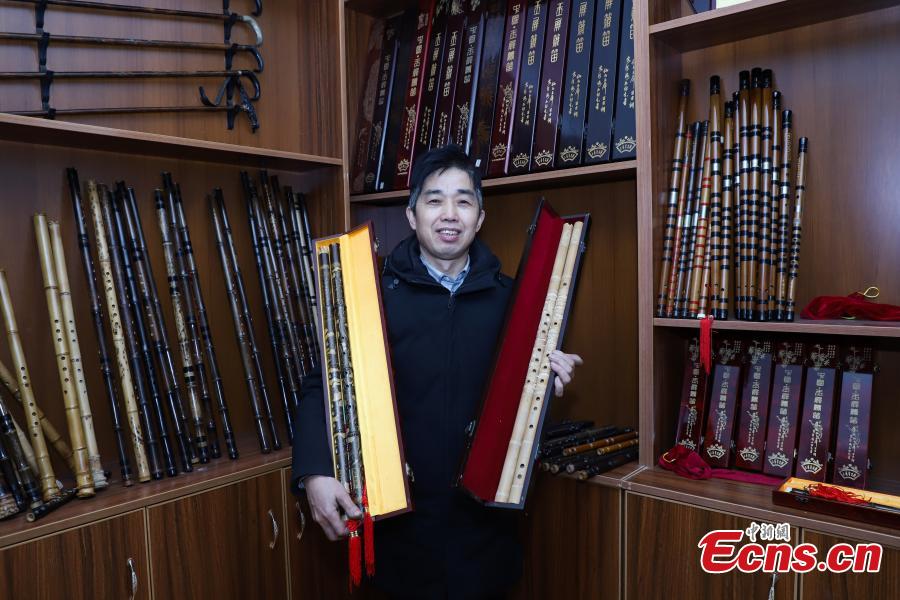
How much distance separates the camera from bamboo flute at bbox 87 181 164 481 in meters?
1.62

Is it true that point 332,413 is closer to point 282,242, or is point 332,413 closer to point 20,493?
point 20,493

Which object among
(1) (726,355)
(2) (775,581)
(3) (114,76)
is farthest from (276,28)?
(2) (775,581)

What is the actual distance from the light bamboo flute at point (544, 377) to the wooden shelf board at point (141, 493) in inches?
30.9

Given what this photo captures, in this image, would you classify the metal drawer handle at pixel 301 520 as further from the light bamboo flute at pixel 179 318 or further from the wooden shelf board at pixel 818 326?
the wooden shelf board at pixel 818 326

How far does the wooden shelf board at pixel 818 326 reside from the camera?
4.06 feet

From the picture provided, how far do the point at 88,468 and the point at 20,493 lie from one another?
0.14m

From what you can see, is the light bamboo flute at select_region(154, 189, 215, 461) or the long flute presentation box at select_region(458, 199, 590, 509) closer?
the long flute presentation box at select_region(458, 199, 590, 509)

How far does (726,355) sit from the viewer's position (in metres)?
1.58

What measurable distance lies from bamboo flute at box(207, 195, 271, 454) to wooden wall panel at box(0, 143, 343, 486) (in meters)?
0.06

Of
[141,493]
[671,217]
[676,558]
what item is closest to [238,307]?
[141,493]

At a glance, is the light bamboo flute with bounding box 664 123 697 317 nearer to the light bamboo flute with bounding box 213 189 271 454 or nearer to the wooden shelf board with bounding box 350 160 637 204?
the wooden shelf board with bounding box 350 160 637 204

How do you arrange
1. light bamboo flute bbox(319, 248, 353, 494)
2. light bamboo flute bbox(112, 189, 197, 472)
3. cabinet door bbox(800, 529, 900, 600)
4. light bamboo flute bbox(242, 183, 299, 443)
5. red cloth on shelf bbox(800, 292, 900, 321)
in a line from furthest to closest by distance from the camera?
light bamboo flute bbox(242, 183, 299, 443)
light bamboo flute bbox(112, 189, 197, 472)
red cloth on shelf bbox(800, 292, 900, 321)
light bamboo flute bbox(319, 248, 353, 494)
cabinet door bbox(800, 529, 900, 600)

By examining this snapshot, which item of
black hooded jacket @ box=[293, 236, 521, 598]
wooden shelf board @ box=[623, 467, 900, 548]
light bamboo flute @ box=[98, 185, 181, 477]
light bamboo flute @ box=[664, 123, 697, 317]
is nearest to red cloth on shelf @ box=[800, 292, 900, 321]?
light bamboo flute @ box=[664, 123, 697, 317]

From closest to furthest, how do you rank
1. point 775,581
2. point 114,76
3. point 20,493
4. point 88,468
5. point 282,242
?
point 775,581 → point 20,493 → point 88,468 → point 114,76 → point 282,242
